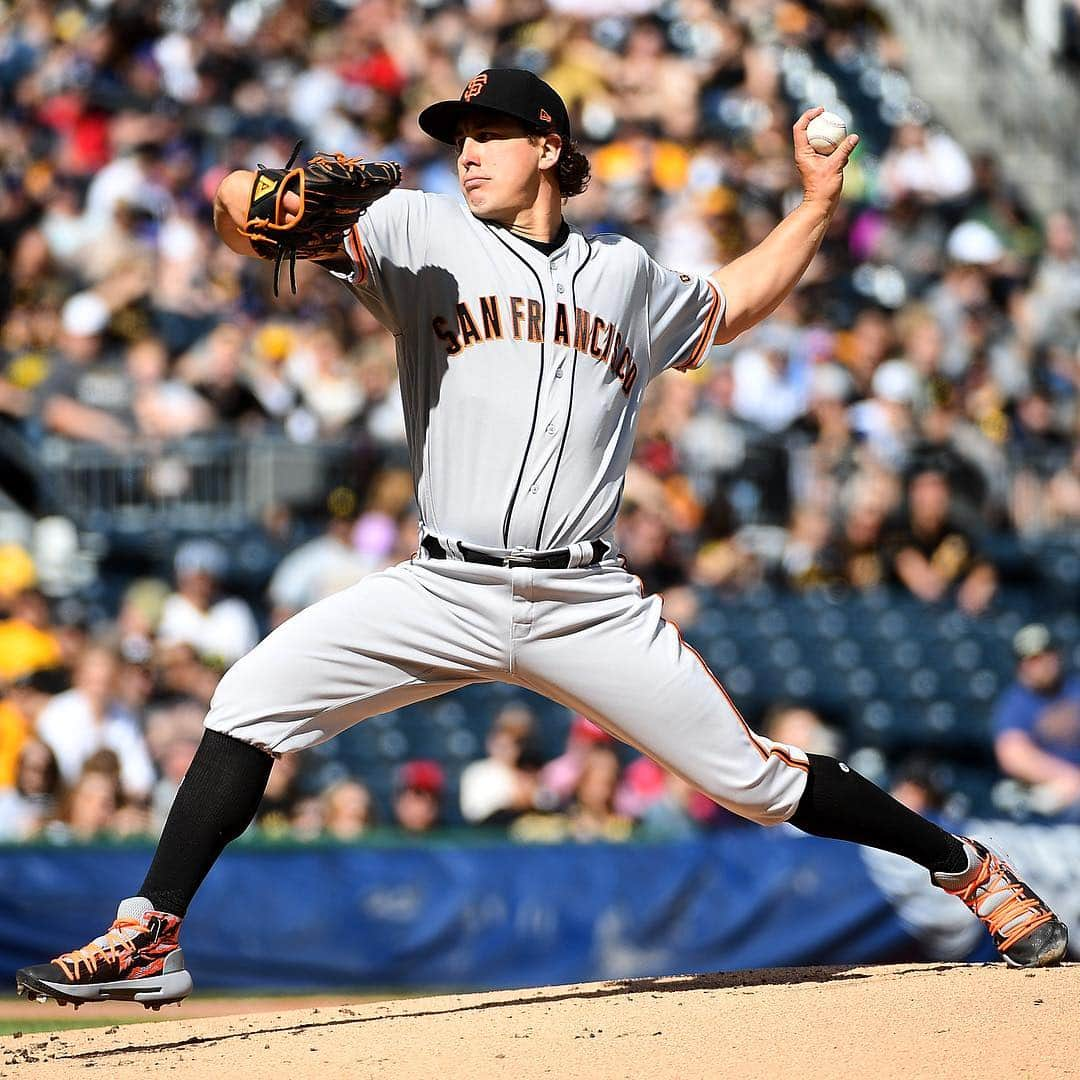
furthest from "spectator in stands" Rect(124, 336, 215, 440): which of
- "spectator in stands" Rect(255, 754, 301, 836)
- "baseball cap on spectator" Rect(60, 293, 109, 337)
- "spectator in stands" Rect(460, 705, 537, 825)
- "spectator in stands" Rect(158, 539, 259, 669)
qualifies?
"spectator in stands" Rect(460, 705, 537, 825)

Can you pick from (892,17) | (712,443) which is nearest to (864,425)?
(712,443)

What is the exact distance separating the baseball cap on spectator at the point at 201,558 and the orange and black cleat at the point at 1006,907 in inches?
202

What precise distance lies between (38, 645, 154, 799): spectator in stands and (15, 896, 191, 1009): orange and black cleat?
409 centimetres

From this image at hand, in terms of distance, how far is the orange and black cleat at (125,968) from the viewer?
3.69 meters

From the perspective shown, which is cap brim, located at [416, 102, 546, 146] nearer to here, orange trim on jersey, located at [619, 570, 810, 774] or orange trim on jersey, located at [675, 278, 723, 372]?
orange trim on jersey, located at [675, 278, 723, 372]

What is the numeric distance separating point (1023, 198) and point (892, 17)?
2.09 m

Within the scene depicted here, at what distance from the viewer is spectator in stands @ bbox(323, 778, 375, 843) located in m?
7.78

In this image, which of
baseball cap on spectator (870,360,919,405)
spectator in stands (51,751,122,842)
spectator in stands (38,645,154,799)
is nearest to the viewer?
spectator in stands (51,751,122,842)

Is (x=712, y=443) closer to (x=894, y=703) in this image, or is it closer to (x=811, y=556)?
(x=811, y=556)

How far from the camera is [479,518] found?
388 cm

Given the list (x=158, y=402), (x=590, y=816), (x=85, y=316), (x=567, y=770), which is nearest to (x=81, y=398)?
(x=158, y=402)

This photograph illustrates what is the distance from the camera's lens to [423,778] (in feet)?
26.2

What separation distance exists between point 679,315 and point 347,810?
4.11 meters

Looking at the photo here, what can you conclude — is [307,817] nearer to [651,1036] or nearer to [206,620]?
[206,620]
